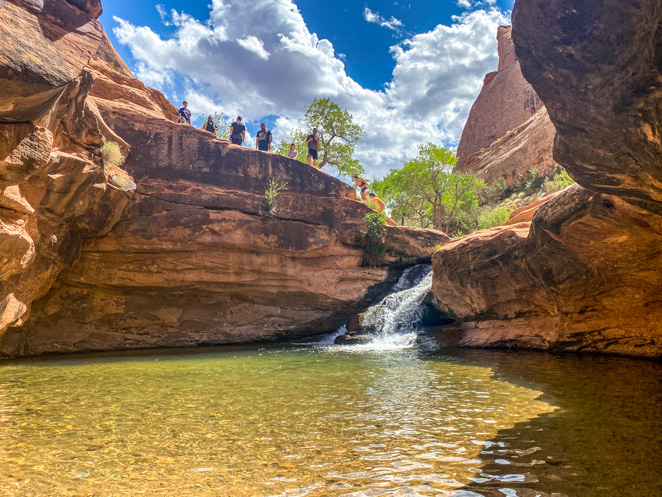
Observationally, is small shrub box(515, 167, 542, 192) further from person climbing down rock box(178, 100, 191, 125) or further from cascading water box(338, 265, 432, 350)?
person climbing down rock box(178, 100, 191, 125)

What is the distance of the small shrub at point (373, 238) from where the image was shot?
60.8 feet

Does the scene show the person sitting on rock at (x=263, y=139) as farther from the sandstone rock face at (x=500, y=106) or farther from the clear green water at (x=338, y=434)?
the sandstone rock face at (x=500, y=106)

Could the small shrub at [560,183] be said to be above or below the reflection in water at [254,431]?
above

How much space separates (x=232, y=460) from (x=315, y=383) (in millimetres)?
3590

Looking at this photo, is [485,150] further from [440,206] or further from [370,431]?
[370,431]

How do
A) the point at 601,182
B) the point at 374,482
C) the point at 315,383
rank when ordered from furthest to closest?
the point at 315,383
the point at 601,182
the point at 374,482

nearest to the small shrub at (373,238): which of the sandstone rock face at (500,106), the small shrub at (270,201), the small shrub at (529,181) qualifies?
the small shrub at (270,201)

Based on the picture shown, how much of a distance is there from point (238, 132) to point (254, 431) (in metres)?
15.8

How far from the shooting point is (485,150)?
4606 cm

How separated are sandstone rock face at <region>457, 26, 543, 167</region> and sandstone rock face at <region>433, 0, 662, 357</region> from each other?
40078 mm

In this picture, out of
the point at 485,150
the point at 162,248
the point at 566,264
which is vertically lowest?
the point at 566,264

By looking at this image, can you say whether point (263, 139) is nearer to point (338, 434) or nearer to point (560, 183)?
point (338, 434)

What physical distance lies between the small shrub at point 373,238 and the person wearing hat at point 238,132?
6998mm

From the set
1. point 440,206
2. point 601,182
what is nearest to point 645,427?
point 601,182
